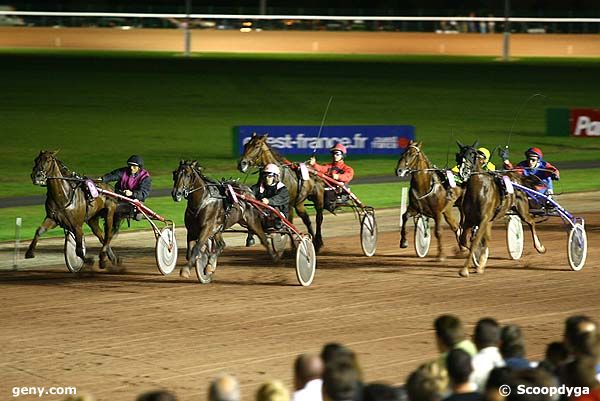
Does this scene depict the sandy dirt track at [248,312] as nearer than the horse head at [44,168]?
Yes

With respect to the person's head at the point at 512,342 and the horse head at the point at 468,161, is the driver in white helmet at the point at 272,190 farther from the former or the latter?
the person's head at the point at 512,342

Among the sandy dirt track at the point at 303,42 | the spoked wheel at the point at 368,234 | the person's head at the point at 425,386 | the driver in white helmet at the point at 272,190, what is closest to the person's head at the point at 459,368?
the person's head at the point at 425,386

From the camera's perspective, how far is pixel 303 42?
232 feet

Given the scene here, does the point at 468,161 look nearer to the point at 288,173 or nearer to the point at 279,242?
the point at 288,173

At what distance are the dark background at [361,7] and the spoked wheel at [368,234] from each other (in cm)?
5696

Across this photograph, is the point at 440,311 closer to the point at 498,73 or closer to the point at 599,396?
the point at 599,396

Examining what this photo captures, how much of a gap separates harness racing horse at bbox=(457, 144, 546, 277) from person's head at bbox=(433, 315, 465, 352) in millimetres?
8063

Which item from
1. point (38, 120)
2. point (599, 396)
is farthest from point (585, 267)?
point (38, 120)

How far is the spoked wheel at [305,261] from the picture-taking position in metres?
14.8

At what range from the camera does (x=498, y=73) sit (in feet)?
184

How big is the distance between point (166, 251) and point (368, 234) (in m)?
3.17

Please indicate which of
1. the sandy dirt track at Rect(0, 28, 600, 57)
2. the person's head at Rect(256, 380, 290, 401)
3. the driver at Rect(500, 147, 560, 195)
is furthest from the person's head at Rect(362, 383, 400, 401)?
the sandy dirt track at Rect(0, 28, 600, 57)

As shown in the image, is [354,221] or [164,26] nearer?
[354,221]

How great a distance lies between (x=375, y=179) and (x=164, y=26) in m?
46.8
